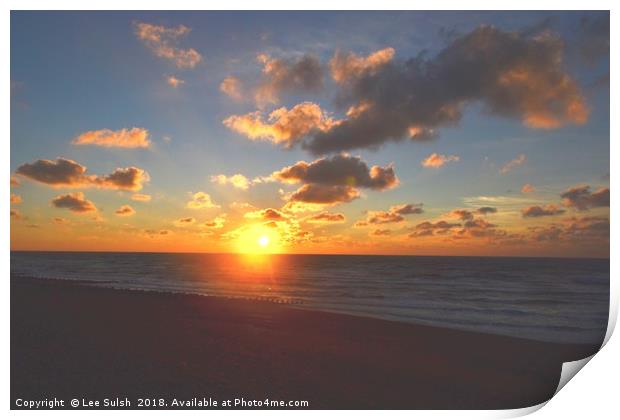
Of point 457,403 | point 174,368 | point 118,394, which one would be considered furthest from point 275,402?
point 457,403

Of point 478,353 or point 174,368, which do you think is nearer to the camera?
point 174,368

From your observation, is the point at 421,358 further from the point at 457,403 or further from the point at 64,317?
the point at 64,317

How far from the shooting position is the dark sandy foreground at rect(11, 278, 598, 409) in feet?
20.6

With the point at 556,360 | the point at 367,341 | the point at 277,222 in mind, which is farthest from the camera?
the point at 277,222

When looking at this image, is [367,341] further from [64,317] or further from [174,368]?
[64,317]

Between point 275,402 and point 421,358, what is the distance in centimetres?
297

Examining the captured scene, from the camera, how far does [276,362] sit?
7.16 m

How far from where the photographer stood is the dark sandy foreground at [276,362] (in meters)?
6.29

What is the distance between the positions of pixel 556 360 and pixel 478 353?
53.1 inches
